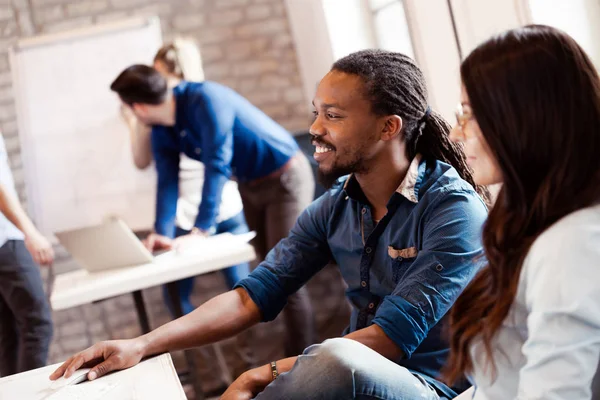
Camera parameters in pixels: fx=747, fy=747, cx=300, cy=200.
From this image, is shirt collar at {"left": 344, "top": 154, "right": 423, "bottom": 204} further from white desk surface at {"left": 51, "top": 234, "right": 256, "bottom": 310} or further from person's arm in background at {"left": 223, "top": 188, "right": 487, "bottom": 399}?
white desk surface at {"left": 51, "top": 234, "right": 256, "bottom": 310}

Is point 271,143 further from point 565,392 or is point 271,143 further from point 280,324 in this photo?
point 565,392

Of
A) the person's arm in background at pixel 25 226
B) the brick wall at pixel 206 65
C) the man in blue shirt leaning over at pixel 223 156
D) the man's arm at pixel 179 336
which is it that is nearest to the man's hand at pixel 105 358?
the man's arm at pixel 179 336

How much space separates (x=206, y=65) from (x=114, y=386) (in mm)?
3013

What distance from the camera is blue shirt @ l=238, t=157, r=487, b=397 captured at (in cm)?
128

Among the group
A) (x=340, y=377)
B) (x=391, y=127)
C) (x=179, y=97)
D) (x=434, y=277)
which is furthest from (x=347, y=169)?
(x=179, y=97)

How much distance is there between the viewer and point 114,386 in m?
1.21

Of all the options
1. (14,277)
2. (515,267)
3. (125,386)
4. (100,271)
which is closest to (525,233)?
(515,267)

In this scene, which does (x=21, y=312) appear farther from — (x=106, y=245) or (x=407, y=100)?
(x=407, y=100)

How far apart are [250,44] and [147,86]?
1.35 m

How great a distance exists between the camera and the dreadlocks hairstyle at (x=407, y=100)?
150 centimetres

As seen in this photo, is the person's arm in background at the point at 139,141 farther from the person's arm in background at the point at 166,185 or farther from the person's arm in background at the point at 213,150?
the person's arm in background at the point at 213,150

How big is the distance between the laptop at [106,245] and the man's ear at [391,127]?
1.14 m

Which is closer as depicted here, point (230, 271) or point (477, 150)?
point (477, 150)

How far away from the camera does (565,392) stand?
0.84 meters
